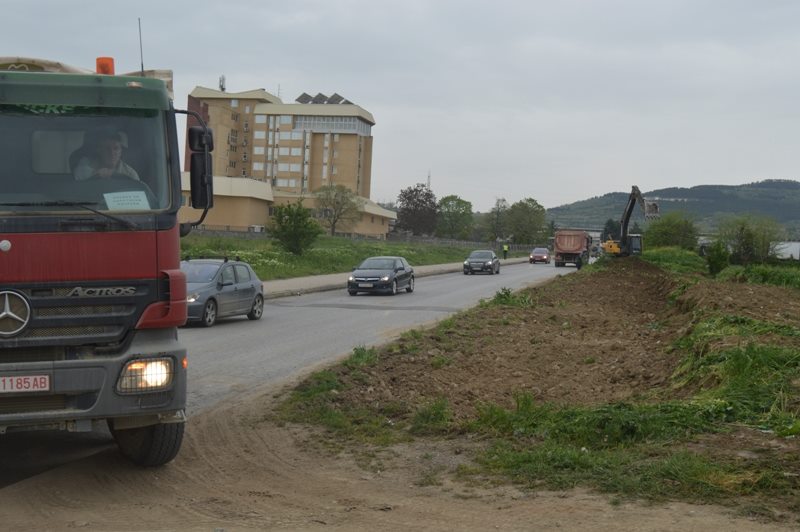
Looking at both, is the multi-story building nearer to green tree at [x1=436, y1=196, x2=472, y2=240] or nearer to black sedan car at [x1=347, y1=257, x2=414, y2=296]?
green tree at [x1=436, y1=196, x2=472, y2=240]

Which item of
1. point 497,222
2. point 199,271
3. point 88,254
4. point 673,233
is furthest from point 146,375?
point 497,222

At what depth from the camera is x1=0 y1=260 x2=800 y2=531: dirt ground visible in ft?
17.7

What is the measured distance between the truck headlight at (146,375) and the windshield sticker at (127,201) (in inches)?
42.5

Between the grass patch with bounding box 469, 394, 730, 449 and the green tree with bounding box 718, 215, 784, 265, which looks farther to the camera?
the green tree with bounding box 718, 215, 784, 265

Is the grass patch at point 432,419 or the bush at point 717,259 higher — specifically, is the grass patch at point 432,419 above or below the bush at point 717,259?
below

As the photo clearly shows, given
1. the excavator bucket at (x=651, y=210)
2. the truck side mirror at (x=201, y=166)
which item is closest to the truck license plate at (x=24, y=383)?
the truck side mirror at (x=201, y=166)

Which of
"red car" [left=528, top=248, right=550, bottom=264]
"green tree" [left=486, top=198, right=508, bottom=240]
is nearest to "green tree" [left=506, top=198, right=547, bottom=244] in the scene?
"green tree" [left=486, top=198, right=508, bottom=240]

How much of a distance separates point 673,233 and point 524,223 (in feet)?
207

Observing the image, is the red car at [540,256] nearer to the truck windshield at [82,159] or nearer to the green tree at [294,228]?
the green tree at [294,228]

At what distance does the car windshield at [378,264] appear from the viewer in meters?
31.8

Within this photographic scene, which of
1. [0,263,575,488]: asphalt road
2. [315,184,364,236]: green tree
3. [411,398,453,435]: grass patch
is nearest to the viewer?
[0,263,575,488]: asphalt road

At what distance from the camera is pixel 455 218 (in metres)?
150

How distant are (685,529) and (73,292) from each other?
4178 millimetres

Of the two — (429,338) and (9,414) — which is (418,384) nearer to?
(429,338)
